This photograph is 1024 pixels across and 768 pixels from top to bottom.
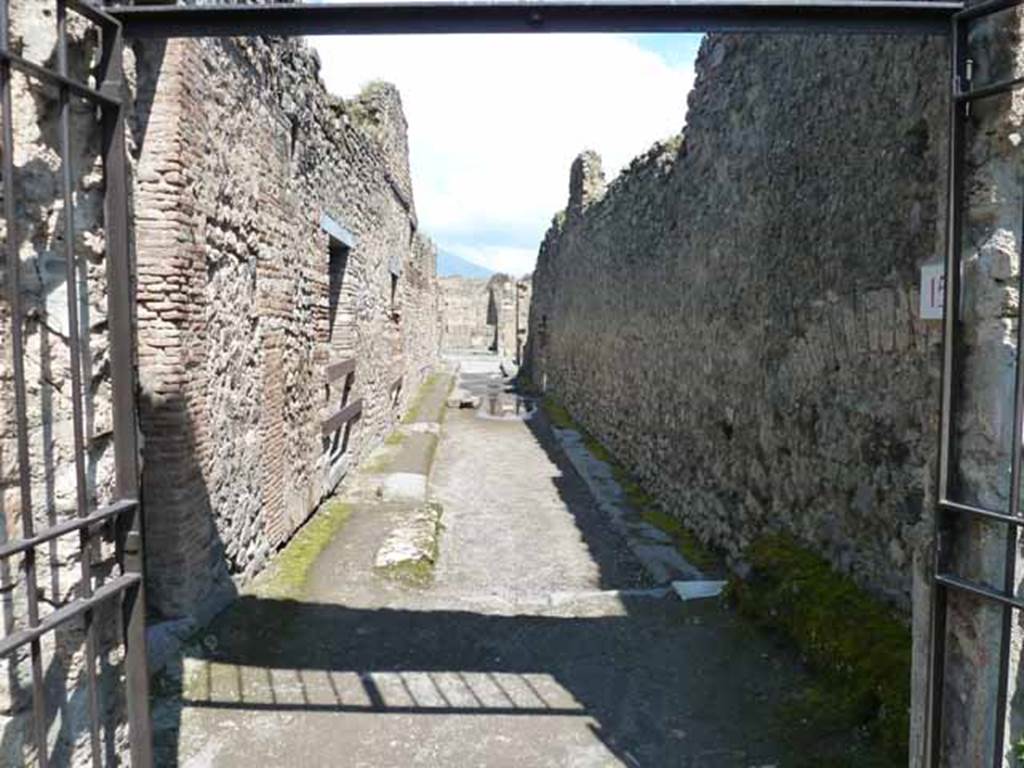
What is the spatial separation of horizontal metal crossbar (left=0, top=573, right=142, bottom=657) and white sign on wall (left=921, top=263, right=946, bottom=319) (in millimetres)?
2650

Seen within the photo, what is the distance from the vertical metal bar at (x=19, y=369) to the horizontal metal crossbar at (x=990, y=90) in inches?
97.4

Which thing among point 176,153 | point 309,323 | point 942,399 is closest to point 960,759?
point 942,399

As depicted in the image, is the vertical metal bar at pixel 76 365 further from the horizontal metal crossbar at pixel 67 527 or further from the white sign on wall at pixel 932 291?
the white sign on wall at pixel 932 291

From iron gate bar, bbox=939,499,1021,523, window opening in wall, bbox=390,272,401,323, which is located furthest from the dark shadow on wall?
window opening in wall, bbox=390,272,401,323

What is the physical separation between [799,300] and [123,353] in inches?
163

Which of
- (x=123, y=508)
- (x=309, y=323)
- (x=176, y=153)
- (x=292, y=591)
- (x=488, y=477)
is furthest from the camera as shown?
(x=488, y=477)

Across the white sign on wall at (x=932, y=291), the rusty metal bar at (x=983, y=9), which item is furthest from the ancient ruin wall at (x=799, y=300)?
the rusty metal bar at (x=983, y=9)

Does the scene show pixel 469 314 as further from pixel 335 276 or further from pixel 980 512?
pixel 980 512

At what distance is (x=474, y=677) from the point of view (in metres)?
4.24

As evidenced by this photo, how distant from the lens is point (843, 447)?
443 cm

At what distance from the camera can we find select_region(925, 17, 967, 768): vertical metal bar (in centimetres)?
223

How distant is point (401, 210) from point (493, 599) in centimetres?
967

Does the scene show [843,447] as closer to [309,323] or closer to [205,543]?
[205,543]

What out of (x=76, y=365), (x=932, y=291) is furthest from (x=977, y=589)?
(x=76, y=365)
